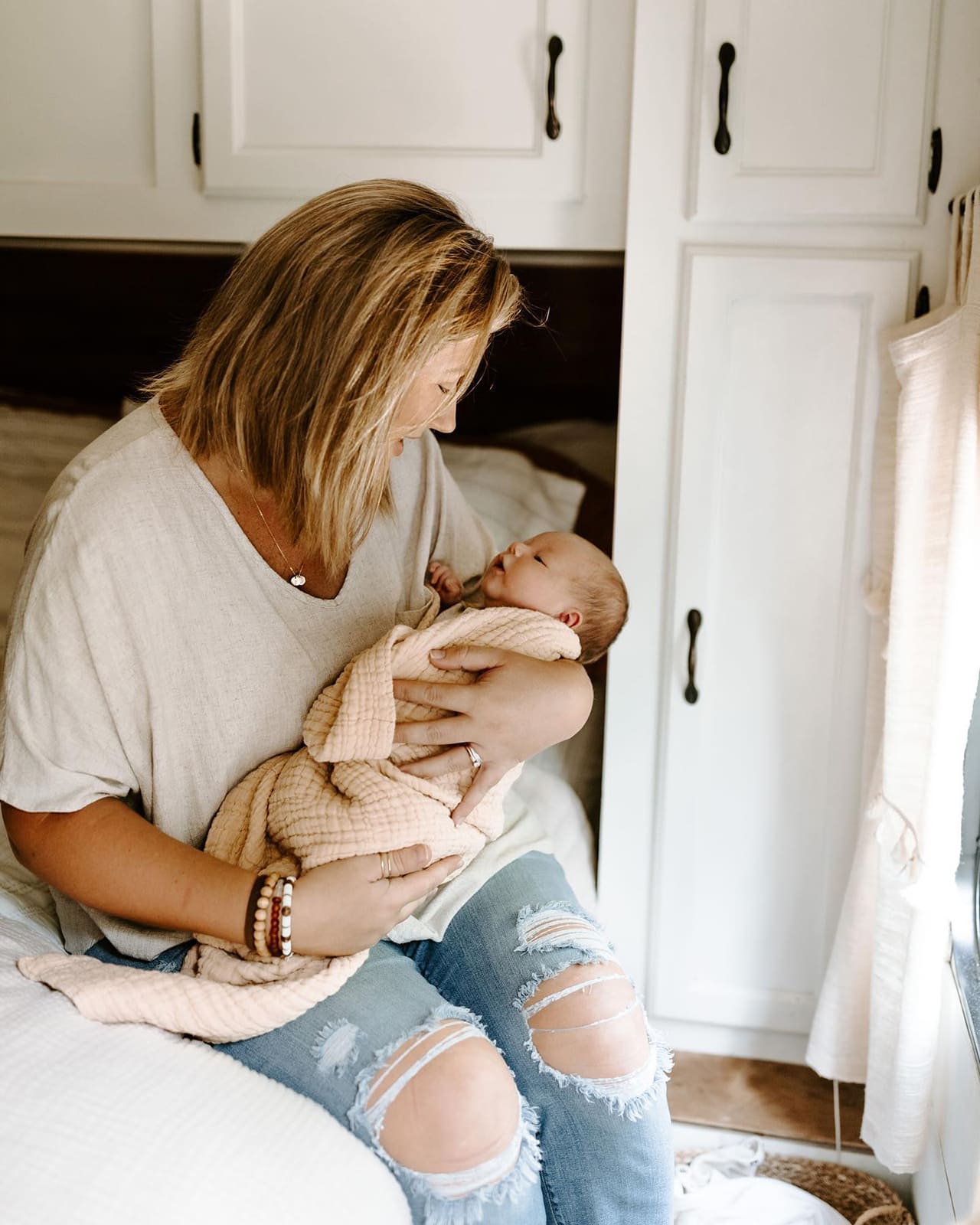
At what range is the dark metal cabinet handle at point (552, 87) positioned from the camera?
1608 mm

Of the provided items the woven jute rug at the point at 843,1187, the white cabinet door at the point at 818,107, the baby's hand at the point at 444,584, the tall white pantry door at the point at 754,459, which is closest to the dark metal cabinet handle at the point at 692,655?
the tall white pantry door at the point at 754,459

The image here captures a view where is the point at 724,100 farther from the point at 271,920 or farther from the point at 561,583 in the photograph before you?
the point at 271,920

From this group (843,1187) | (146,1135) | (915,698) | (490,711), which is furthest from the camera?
(843,1187)

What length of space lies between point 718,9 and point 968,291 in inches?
21.6

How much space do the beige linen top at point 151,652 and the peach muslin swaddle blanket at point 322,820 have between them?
0.17ft

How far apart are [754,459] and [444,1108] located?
102cm

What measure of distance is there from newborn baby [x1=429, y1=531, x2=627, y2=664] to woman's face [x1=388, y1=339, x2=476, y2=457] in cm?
22

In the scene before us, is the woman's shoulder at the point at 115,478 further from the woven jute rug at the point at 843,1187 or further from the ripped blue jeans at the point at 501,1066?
the woven jute rug at the point at 843,1187

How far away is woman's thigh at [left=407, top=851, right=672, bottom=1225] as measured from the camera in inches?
46.3

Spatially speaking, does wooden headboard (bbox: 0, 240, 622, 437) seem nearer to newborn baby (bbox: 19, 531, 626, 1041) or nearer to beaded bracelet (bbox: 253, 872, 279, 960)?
newborn baby (bbox: 19, 531, 626, 1041)

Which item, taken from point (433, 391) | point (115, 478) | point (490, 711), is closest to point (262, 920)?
point (490, 711)

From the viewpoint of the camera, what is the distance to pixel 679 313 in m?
1.62

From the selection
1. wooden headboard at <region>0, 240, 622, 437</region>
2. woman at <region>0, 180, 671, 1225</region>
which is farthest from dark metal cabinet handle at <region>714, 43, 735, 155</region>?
woman at <region>0, 180, 671, 1225</region>

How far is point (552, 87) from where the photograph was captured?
1.62 m
